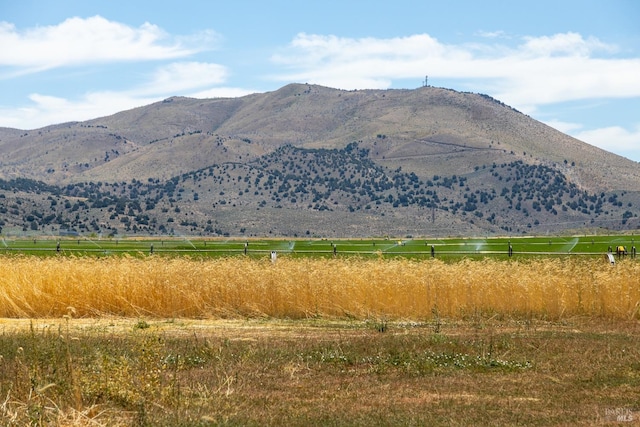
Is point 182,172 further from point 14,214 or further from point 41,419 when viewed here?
point 41,419

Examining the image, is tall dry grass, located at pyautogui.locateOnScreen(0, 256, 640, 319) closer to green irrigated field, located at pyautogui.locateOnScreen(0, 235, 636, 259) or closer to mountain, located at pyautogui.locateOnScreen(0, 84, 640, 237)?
green irrigated field, located at pyautogui.locateOnScreen(0, 235, 636, 259)

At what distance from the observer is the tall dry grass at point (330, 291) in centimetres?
2127

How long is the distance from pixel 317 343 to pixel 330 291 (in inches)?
231

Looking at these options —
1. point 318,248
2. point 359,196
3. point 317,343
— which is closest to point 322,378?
point 317,343

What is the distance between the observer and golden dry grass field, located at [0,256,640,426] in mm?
10727

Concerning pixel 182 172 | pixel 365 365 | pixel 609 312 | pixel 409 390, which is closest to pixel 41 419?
pixel 409 390

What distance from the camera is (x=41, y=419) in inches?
368

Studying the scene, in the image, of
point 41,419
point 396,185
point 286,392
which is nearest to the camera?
point 41,419

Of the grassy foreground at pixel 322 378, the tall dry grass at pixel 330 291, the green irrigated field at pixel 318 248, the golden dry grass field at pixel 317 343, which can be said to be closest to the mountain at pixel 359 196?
the green irrigated field at pixel 318 248

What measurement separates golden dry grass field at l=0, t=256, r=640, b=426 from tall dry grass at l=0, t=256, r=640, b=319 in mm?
40

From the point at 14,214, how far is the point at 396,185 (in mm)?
78644

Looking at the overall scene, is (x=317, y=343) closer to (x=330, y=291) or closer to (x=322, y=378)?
(x=322, y=378)

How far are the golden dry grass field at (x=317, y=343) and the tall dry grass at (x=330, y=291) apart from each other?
40mm

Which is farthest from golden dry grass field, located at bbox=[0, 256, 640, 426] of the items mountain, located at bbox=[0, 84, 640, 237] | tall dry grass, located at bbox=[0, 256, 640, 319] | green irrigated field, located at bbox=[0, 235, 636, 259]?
mountain, located at bbox=[0, 84, 640, 237]
